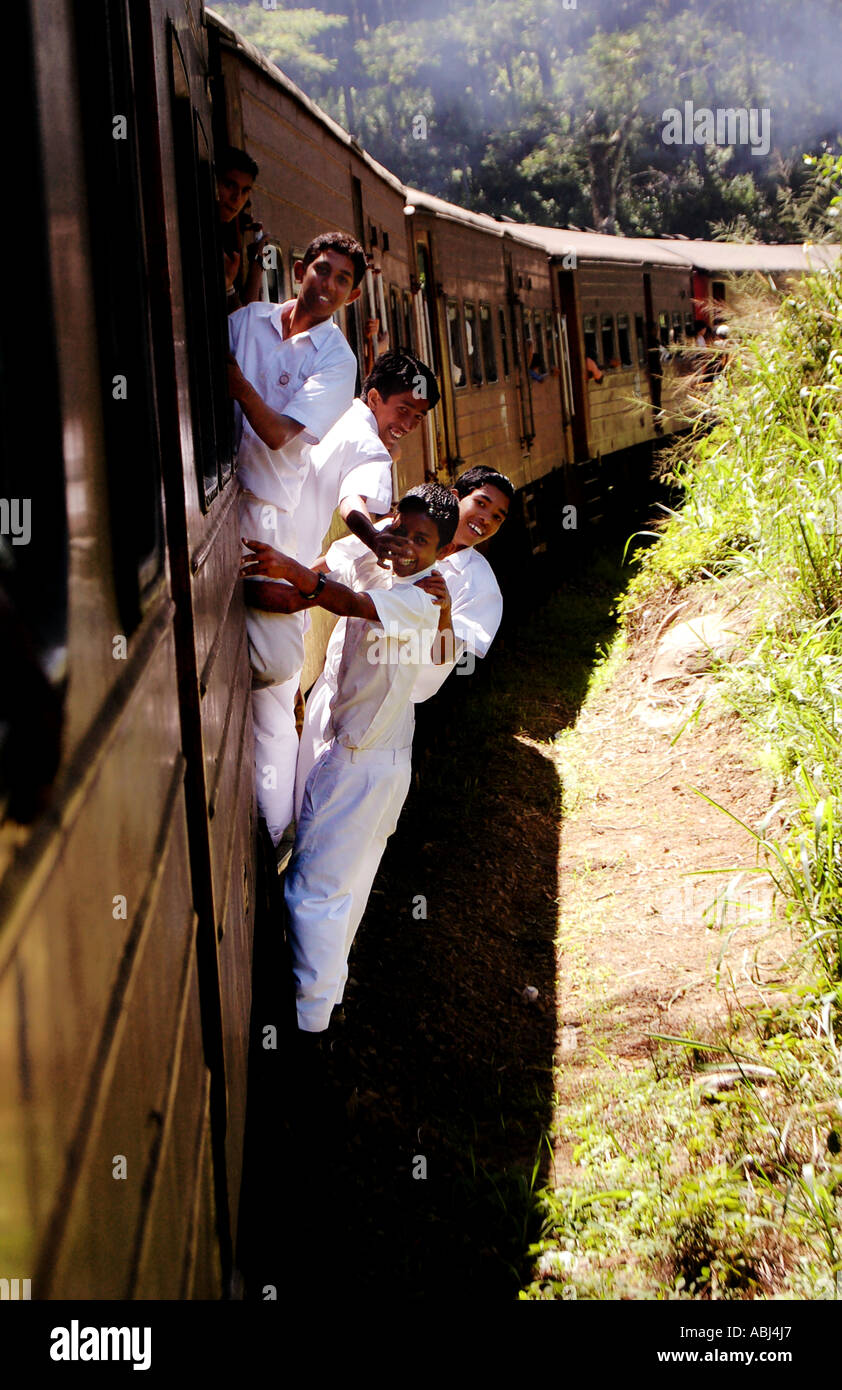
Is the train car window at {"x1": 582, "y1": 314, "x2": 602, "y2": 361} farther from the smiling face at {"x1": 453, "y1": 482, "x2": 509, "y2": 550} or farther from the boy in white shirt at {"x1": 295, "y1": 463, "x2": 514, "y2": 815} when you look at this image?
the smiling face at {"x1": 453, "y1": 482, "x2": 509, "y2": 550}

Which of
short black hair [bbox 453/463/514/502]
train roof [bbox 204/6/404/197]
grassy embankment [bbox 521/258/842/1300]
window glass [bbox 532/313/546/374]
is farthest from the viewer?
window glass [bbox 532/313/546/374]

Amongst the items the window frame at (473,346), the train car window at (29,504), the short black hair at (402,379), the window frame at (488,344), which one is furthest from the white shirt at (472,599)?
the window frame at (488,344)

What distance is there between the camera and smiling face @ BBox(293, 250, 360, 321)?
362 cm

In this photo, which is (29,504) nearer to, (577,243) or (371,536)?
(371,536)

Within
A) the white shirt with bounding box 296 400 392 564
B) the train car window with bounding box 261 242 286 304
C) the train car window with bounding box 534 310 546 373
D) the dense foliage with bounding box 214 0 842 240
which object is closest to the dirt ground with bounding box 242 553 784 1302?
the white shirt with bounding box 296 400 392 564

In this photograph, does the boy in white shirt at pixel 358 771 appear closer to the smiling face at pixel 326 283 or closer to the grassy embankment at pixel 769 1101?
the smiling face at pixel 326 283

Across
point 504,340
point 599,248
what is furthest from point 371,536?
point 599,248

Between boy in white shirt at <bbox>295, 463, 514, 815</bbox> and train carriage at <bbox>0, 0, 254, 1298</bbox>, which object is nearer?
train carriage at <bbox>0, 0, 254, 1298</bbox>

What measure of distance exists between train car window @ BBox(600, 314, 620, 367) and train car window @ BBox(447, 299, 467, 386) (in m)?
6.44

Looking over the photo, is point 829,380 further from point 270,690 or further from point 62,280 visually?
point 62,280

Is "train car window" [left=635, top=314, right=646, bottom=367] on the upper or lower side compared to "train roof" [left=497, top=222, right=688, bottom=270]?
lower

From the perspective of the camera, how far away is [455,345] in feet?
31.1

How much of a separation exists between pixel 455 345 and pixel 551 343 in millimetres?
4751

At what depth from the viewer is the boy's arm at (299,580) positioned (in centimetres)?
339
